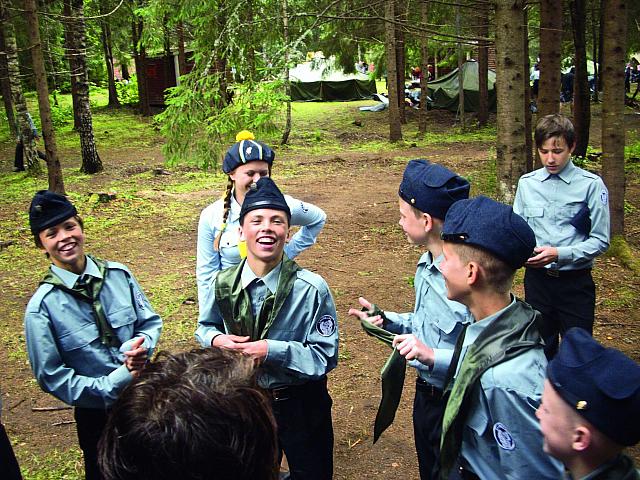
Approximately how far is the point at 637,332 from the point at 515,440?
14.6 ft

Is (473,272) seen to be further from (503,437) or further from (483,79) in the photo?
(483,79)

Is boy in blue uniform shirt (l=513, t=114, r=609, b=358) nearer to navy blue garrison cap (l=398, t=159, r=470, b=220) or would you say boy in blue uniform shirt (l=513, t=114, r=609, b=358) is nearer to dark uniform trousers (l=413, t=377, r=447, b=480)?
navy blue garrison cap (l=398, t=159, r=470, b=220)

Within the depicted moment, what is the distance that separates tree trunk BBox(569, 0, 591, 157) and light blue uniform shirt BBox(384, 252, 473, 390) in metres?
11.9

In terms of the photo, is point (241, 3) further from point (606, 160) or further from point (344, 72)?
point (344, 72)

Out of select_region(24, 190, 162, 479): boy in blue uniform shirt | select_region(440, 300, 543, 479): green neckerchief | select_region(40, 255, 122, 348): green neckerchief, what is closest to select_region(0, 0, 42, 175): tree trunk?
select_region(24, 190, 162, 479): boy in blue uniform shirt

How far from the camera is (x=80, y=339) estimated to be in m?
3.19

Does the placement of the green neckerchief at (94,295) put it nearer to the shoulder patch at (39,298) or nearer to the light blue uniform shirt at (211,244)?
the shoulder patch at (39,298)

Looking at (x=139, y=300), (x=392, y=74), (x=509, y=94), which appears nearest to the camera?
(x=139, y=300)

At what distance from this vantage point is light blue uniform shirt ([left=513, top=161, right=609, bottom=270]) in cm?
420

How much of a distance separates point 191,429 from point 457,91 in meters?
27.7

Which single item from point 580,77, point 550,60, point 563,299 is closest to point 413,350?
point 563,299

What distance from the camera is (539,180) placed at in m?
4.55

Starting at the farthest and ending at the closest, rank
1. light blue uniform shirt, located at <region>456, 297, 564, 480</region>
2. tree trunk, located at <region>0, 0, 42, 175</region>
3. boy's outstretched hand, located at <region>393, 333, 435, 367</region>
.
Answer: tree trunk, located at <region>0, 0, 42, 175</region> < boy's outstretched hand, located at <region>393, 333, 435, 367</region> < light blue uniform shirt, located at <region>456, 297, 564, 480</region>

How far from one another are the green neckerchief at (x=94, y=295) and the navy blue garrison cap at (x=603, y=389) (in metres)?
2.30
